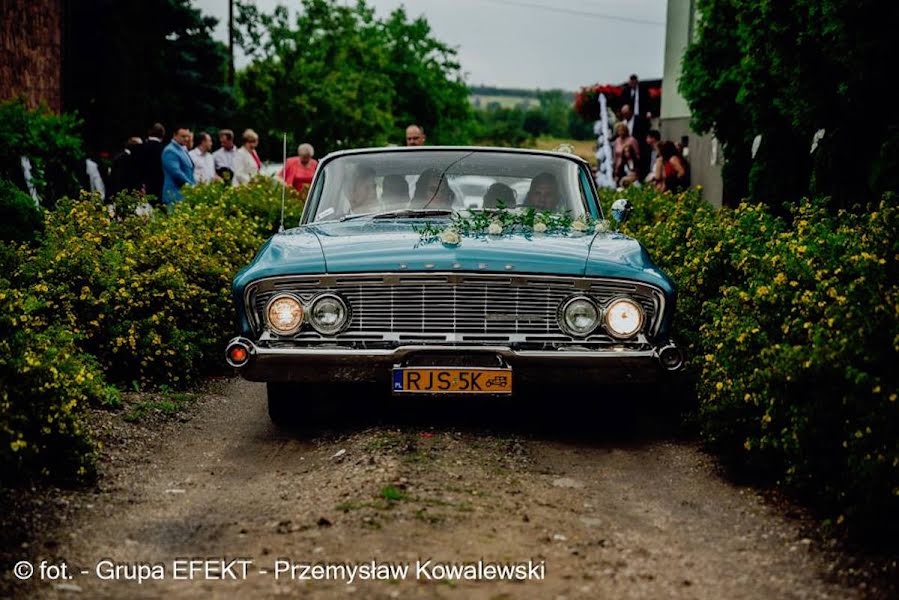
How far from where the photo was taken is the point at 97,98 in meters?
36.7

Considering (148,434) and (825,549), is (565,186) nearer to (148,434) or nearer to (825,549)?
(148,434)

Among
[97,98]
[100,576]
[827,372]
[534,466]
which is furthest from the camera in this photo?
[97,98]

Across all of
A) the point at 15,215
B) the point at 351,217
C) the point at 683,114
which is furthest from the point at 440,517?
the point at 683,114

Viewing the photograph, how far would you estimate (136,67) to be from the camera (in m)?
37.2

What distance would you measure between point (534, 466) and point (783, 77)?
6.27 metres

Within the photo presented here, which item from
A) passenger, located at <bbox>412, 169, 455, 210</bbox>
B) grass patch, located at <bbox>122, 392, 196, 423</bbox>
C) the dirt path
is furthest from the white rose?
grass patch, located at <bbox>122, 392, 196, 423</bbox>

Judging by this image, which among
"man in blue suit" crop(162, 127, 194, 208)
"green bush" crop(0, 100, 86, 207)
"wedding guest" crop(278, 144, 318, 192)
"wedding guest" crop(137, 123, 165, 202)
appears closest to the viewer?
"green bush" crop(0, 100, 86, 207)

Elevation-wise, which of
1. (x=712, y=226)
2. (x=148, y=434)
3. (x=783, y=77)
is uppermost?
(x=783, y=77)

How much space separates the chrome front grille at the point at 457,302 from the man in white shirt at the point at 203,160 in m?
12.5

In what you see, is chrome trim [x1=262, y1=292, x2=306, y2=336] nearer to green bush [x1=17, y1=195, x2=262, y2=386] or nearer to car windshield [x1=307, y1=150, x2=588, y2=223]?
car windshield [x1=307, y1=150, x2=588, y2=223]

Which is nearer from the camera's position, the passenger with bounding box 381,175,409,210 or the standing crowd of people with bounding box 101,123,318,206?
the passenger with bounding box 381,175,409,210

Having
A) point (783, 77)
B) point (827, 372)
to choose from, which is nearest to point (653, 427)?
point (827, 372)

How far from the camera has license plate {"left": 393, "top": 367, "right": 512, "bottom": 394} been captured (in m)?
6.74

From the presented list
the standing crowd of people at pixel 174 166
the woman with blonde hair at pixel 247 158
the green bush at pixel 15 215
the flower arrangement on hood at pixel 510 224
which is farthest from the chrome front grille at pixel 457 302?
the woman with blonde hair at pixel 247 158
